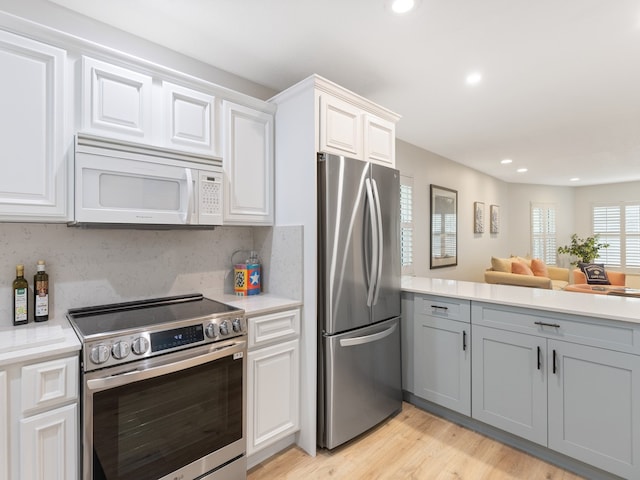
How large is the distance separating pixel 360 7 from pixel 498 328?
6.76 ft

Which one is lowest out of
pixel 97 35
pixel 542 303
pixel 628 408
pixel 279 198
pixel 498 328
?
pixel 628 408

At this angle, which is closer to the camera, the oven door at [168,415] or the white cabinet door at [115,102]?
the oven door at [168,415]

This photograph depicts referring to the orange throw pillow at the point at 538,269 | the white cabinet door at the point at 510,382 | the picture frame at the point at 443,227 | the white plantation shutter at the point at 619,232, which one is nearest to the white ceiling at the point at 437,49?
the picture frame at the point at 443,227

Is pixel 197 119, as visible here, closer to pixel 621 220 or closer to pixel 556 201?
pixel 556 201

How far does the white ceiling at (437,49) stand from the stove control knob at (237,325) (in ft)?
5.44

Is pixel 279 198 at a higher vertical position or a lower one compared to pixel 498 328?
higher

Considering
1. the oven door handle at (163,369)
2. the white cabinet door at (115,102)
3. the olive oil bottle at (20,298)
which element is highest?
the white cabinet door at (115,102)

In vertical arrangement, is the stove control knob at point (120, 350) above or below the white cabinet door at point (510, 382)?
above

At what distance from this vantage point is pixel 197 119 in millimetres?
2027

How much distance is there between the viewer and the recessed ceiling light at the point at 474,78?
2.56m

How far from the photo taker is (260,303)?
2.12 metres

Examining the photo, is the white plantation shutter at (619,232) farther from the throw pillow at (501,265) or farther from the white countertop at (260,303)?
the white countertop at (260,303)

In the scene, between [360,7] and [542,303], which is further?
[542,303]

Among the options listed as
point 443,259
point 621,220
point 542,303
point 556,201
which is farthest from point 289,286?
point 621,220
